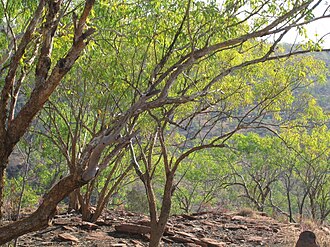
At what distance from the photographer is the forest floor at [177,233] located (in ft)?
30.8

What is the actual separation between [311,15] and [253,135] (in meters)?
16.4

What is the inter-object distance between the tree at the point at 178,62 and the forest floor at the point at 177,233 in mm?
2023

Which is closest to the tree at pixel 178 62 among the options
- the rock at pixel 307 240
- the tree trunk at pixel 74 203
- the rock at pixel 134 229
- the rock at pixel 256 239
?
the rock at pixel 134 229

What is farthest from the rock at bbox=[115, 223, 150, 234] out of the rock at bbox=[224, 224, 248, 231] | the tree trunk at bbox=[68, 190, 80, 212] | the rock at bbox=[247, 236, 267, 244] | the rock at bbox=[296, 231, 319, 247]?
the rock at bbox=[224, 224, 248, 231]

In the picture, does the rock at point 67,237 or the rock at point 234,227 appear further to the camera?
the rock at point 234,227

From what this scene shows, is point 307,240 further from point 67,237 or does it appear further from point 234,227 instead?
Result: point 67,237

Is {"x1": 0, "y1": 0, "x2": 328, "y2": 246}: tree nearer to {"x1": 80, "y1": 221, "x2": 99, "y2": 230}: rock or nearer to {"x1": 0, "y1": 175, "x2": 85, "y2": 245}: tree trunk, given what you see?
{"x1": 0, "y1": 175, "x2": 85, "y2": 245}: tree trunk

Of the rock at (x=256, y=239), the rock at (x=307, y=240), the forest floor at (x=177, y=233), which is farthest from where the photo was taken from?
A: the rock at (x=256, y=239)

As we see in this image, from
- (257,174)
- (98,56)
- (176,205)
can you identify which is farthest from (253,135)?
(98,56)

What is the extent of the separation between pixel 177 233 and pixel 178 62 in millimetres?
5630

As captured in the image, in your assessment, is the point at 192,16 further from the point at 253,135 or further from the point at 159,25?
the point at 253,135

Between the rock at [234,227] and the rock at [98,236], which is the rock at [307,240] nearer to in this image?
the rock at [234,227]

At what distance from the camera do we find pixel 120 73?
25.7 feet

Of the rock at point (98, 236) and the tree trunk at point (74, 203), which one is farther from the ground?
the tree trunk at point (74, 203)
